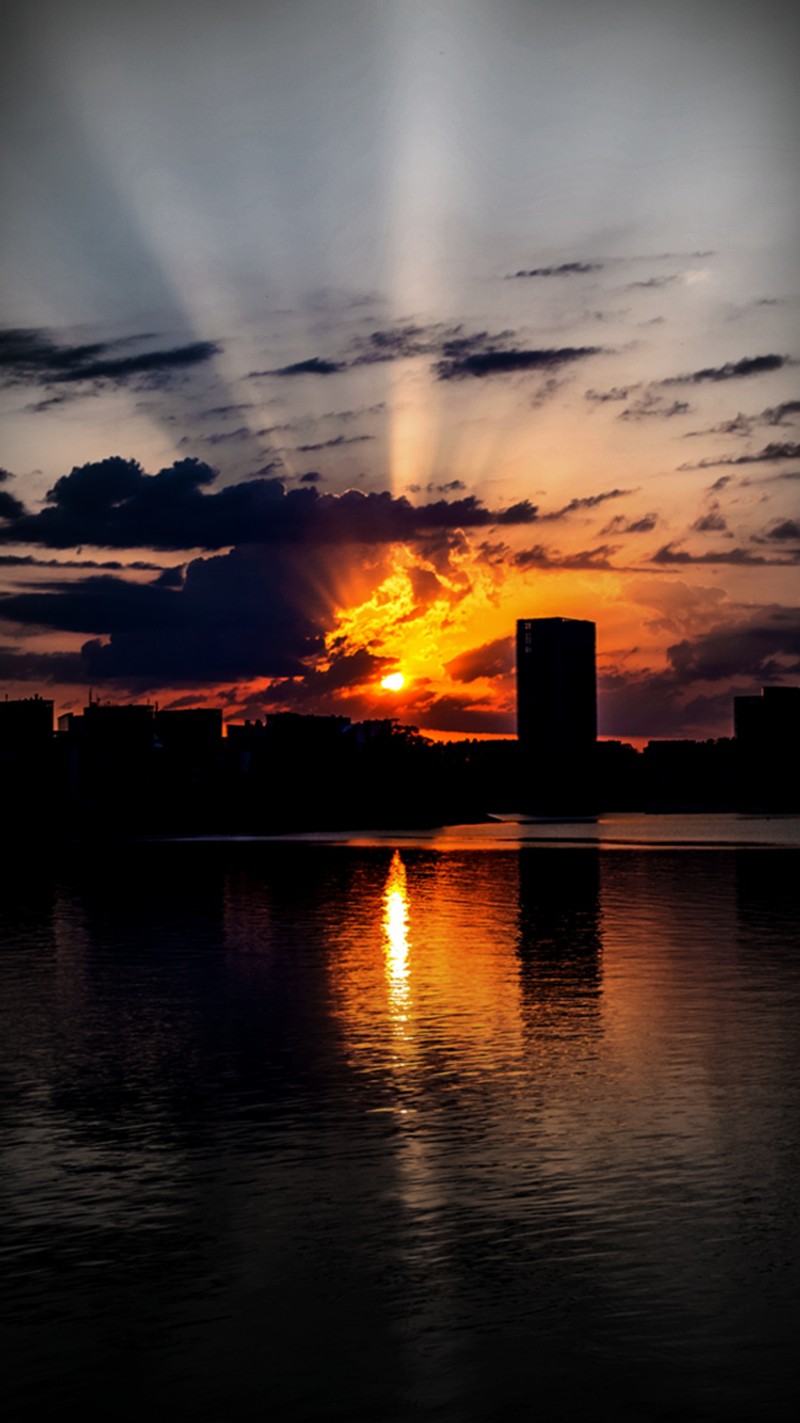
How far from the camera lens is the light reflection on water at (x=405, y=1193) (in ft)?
70.8

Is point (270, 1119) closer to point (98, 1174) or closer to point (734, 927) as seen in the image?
point (98, 1174)

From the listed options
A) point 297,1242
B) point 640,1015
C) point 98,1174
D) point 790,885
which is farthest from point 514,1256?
point 790,885

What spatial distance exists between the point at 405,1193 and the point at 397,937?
66.1m

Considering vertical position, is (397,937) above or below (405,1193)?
above

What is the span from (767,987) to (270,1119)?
32334 mm

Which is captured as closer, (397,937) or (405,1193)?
(405,1193)

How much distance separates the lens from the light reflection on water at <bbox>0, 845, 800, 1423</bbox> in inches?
850

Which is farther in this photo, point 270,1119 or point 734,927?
point 734,927

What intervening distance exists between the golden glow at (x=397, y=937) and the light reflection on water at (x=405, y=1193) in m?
1.10

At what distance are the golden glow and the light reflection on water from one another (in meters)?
1.10

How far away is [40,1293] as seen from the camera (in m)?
24.7

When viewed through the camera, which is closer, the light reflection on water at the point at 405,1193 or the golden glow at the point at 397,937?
the light reflection on water at the point at 405,1193

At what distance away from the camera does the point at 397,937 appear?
318 ft

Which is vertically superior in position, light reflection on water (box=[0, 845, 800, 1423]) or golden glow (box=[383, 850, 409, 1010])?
golden glow (box=[383, 850, 409, 1010])
